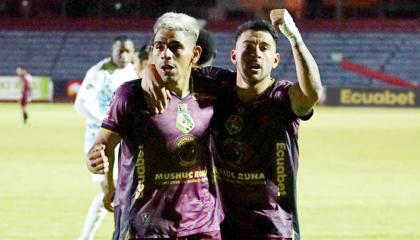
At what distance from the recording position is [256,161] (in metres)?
5.08

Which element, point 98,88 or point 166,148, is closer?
point 166,148

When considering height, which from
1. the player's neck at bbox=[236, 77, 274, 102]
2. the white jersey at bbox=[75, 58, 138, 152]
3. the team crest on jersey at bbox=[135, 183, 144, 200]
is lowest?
the white jersey at bbox=[75, 58, 138, 152]

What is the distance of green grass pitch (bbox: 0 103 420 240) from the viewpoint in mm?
10539

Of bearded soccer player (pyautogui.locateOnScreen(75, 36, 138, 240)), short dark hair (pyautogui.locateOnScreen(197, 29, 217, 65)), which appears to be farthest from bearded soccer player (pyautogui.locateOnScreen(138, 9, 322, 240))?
bearded soccer player (pyautogui.locateOnScreen(75, 36, 138, 240))

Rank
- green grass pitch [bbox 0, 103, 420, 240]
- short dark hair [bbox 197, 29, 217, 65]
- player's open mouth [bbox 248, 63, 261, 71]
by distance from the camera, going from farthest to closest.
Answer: green grass pitch [bbox 0, 103, 420, 240] < short dark hair [bbox 197, 29, 217, 65] < player's open mouth [bbox 248, 63, 261, 71]

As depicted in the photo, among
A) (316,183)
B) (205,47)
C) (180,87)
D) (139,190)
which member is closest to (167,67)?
(180,87)

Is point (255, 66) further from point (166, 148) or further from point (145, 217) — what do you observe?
point (145, 217)

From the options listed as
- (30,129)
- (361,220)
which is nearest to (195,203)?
(361,220)

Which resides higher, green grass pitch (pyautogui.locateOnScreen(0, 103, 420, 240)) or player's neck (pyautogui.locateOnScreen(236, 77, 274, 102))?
player's neck (pyautogui.locateOnScreen(236, 77, 274, 102))

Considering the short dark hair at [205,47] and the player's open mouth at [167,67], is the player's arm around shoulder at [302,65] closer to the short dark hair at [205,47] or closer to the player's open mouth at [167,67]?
the player's open mouth at [167,67]

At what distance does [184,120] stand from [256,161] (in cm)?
55

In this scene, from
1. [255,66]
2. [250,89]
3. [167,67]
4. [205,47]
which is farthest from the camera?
[205,47]

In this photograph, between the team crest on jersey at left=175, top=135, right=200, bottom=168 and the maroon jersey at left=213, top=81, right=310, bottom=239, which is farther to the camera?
the maroon jersey at left=213, top=81, right=310, bottom=239

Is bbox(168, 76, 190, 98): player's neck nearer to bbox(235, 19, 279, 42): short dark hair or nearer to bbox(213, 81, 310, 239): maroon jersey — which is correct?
bbox(213, 81, 310, 239): maroon jersey
